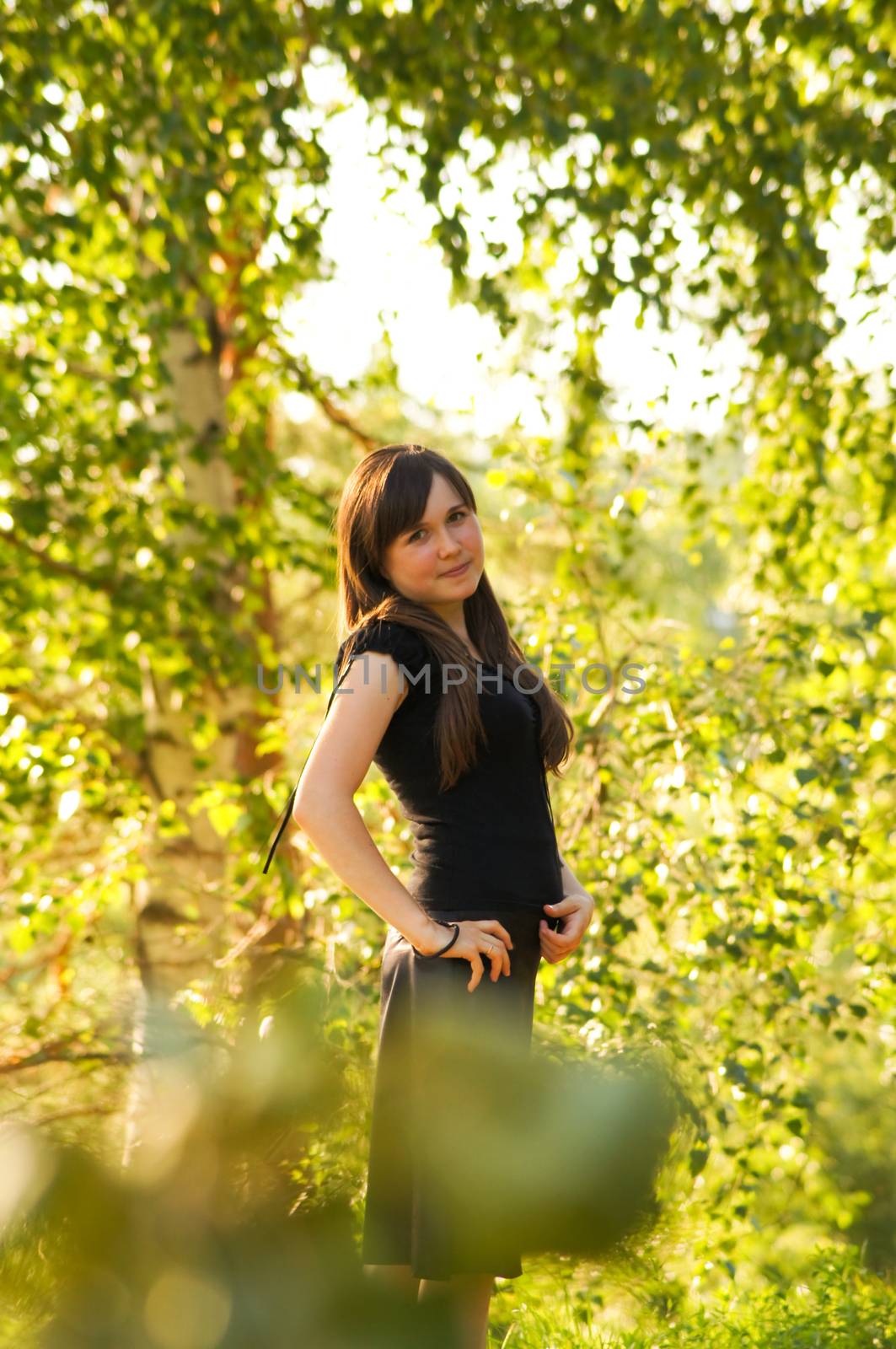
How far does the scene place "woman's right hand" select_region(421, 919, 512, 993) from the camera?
1.63 m

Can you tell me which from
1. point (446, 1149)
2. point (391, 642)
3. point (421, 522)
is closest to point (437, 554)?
point (421, 522)

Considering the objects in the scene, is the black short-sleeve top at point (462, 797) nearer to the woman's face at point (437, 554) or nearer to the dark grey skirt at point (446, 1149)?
the woman's face at point (437, 554)

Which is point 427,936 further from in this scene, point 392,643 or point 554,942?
point 392,643

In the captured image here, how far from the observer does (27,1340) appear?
0.37 m

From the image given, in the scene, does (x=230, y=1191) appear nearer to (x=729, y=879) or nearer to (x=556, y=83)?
(x=729, y=879)

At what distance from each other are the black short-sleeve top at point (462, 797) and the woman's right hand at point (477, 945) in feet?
0.18

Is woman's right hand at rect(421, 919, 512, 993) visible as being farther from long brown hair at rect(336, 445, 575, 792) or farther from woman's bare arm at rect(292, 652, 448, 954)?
long brown hair at rect(336, 445, 575, 792)

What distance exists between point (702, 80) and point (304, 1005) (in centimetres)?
381

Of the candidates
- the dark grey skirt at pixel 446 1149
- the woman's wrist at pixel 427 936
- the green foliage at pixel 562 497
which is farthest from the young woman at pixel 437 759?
the green foliage at pixel 562 497

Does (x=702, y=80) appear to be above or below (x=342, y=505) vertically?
above

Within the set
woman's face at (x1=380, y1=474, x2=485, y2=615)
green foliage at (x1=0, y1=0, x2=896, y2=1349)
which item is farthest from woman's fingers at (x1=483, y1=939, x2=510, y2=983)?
green foliage at (x1=0, y1=0, x2=896, y2=1349)

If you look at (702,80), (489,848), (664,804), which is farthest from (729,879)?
(702,80)

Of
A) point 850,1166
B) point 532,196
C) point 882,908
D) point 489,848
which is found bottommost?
point 850,1166

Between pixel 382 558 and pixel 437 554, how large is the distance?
94 mm
